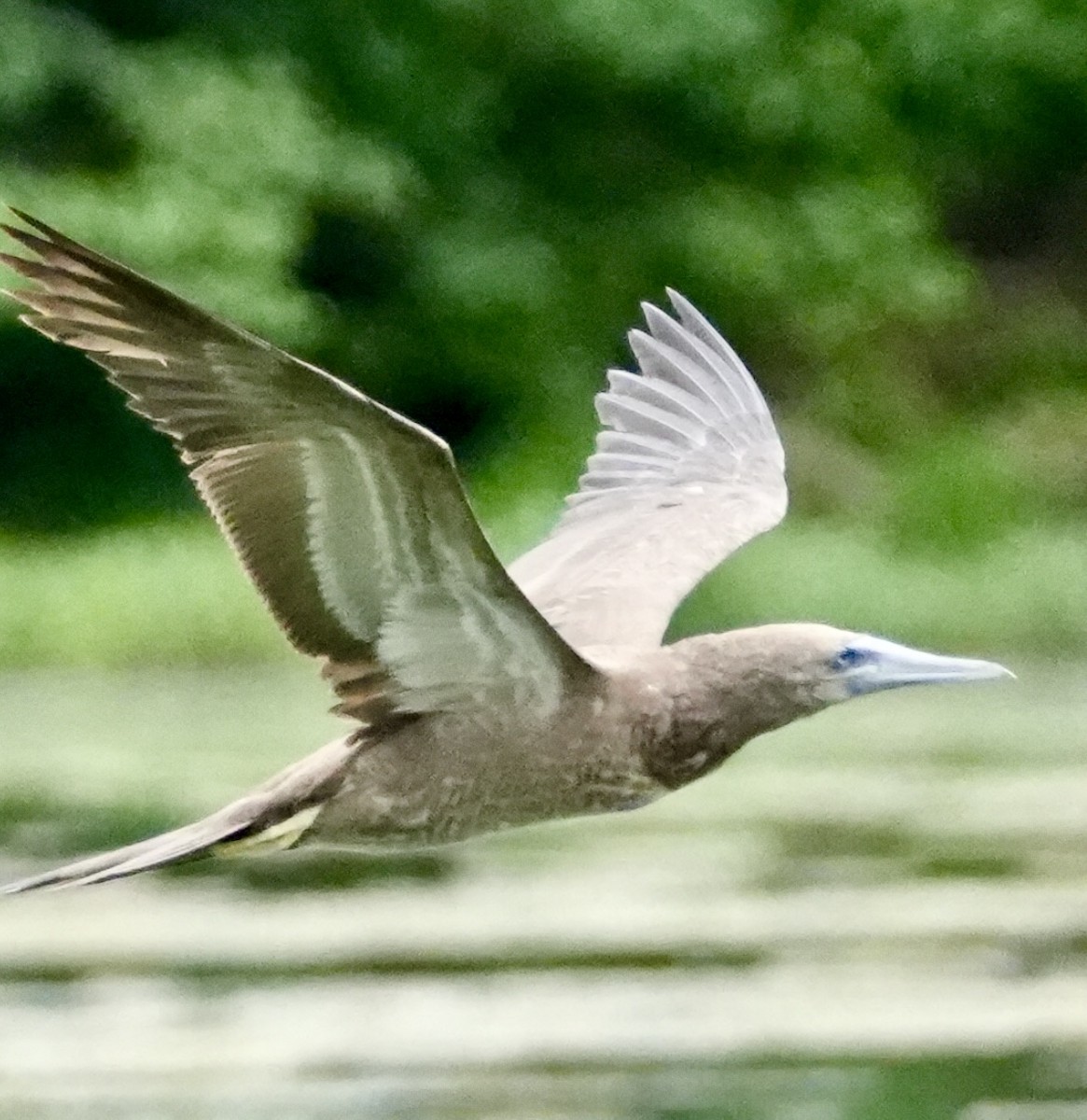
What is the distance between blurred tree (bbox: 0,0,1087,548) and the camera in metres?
13.9

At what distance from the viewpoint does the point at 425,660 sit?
4055mm

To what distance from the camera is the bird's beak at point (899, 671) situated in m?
4.12

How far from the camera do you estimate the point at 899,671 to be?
13.7 feet

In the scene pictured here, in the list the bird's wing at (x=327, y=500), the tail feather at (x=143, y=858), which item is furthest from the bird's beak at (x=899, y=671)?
the tail feather at (x=143, y=858)

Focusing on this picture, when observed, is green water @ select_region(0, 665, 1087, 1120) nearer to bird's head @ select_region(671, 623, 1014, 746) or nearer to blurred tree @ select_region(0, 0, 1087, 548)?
bird's head @ select_region(671, 623, 1014, 746)

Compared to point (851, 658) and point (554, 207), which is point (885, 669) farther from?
point (554, 207)

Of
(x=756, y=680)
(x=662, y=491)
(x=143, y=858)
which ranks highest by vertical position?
(x=662, y=491)

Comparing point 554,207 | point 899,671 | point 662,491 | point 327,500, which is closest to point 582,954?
point 662,491

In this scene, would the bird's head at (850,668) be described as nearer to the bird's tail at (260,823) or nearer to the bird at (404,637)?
the bird at (404,637)

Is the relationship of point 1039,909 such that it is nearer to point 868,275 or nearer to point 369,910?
point 369,910

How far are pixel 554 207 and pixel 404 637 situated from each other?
1197 centimetres

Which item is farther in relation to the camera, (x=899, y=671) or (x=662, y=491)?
(x=662, y=491)

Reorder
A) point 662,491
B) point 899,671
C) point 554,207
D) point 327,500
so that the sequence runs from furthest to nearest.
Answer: point 554,207
point 662,491
point 899,671
point 327,500

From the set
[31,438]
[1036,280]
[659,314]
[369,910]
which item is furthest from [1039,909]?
[1036,280]
